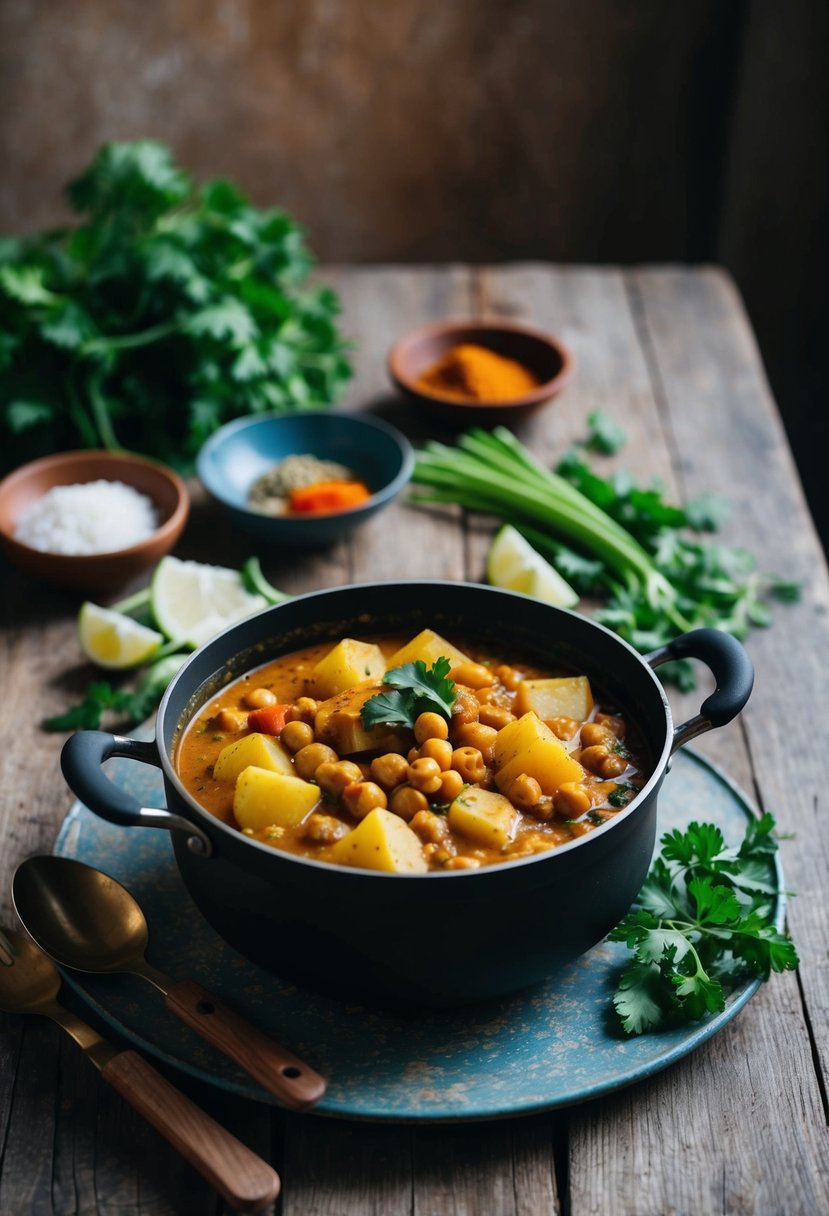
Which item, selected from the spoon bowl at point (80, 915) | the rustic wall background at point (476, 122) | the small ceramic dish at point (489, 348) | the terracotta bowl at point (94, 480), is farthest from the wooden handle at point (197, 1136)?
the rustic wall background at point (476, 122)

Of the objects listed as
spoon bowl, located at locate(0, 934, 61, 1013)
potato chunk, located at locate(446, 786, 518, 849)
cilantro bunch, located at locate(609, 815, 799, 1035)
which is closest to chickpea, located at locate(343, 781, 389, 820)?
potato chunk, located at locate(446, 786, 518, 849)

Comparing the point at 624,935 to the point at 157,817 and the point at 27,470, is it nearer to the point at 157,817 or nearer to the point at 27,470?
the point at 157,817

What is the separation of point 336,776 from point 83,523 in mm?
1319

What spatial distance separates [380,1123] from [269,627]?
2.92ft

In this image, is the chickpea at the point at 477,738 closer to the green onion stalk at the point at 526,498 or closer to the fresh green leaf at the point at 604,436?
the green onion stalk at the point at 526,498

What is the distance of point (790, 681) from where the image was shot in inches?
106

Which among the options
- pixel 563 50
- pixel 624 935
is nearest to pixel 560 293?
pixel 563 50

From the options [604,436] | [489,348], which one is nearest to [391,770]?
[604,436]

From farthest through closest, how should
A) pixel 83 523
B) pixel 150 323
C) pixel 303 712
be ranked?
pixel 150 323 < pixel 83 523 < pixel 303 712

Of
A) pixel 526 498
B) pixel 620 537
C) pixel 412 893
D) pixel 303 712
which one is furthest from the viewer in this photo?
pixel 526 498

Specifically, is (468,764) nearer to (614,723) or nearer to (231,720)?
(614,723)

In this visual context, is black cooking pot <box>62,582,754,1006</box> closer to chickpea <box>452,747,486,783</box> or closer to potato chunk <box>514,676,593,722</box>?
potato chunk <box>514,676,593,722</box>

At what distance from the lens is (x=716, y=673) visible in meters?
1.96

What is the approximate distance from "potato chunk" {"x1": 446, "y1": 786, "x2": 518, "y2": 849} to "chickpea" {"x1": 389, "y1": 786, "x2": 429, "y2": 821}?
0.15 feet
